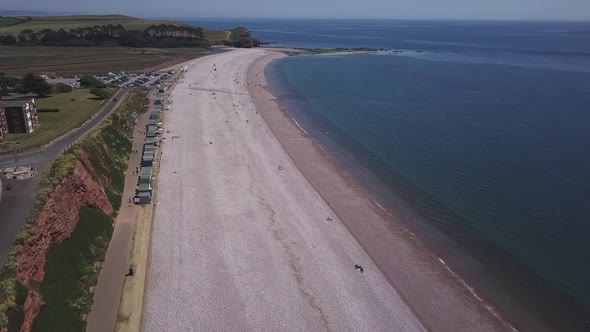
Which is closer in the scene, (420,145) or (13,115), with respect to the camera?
(13,115)

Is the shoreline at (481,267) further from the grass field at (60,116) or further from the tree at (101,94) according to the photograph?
the tree at (101,94)

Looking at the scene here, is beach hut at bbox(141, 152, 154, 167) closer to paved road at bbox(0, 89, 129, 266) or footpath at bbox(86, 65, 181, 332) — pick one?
footpath at bbox(86, 65, 181, 332)

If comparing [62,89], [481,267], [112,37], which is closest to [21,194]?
[481,267]

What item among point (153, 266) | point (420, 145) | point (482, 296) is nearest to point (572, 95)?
point (420, 145)

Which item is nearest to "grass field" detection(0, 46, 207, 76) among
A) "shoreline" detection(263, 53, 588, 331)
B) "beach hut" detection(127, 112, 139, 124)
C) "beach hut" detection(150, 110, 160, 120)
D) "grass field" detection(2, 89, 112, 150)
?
"grass field" detection(2, 89, 112, 150)

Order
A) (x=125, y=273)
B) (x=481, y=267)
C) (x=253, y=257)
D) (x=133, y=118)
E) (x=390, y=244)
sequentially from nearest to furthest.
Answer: (x=125, y=273), (x=253, y=257), (x=481, y=267), (x=390, y=244), (x=133, y=118)

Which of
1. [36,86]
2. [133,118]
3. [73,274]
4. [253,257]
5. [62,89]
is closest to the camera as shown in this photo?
[73,274]

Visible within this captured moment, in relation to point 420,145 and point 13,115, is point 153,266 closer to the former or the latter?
point 13,115

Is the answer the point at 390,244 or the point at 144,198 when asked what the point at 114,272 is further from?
the point at 390,244
